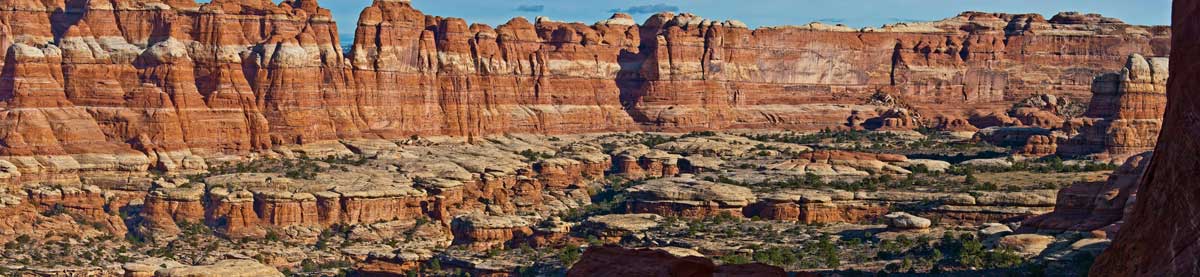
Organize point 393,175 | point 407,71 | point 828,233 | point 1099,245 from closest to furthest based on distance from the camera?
point 1099,245, point 828,233, point 393,175, point 407,71

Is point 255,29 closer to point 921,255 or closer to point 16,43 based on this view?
Answer: point 16,43

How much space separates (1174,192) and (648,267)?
8.53 m

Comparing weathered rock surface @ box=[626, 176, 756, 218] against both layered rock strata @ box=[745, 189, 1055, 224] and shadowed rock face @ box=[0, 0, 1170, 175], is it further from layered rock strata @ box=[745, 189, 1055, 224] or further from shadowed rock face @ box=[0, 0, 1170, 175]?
shadowed rock face @ box=[0, 0, 1170, 175]

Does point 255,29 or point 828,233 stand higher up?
point 255,29

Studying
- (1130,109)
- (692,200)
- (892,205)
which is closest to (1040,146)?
(1130,109)

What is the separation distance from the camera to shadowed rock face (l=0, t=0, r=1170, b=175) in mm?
107812

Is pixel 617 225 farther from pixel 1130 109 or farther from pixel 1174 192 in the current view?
pixel 1174 192

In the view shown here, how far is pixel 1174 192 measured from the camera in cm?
2230

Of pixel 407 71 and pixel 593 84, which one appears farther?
pixel 593 84

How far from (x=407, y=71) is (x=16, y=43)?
33977mm

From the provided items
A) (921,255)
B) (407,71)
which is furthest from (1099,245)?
(407,71)

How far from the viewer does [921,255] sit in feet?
236

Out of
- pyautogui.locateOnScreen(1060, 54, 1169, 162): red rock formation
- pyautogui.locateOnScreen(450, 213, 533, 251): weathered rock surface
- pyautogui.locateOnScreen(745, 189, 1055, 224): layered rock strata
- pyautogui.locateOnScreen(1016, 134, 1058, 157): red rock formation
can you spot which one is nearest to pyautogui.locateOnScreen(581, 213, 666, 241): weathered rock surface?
pyautogui.locateOnScreen(450, 213, 533, 251): weathered rock surface

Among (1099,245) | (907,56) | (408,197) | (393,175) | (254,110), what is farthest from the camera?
(907,56)
